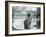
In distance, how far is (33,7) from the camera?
149 cm

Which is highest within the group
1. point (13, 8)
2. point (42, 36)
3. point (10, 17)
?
point (13, 8)

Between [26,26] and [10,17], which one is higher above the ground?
[10,17]

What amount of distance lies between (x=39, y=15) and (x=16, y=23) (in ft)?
1.27

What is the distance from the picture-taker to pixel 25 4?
1.46 m

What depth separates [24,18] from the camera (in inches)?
57.7

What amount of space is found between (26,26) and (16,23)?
163mm

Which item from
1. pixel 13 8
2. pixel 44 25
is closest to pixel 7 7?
pixel 13 8

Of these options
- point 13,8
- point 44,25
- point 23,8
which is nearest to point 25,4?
point 23,8

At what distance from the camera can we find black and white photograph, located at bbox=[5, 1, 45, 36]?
1413 mm

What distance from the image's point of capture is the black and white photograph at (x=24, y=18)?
1413mm

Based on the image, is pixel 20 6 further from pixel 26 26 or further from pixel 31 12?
pixel 26 26

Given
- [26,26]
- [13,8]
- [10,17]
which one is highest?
[13,8]
